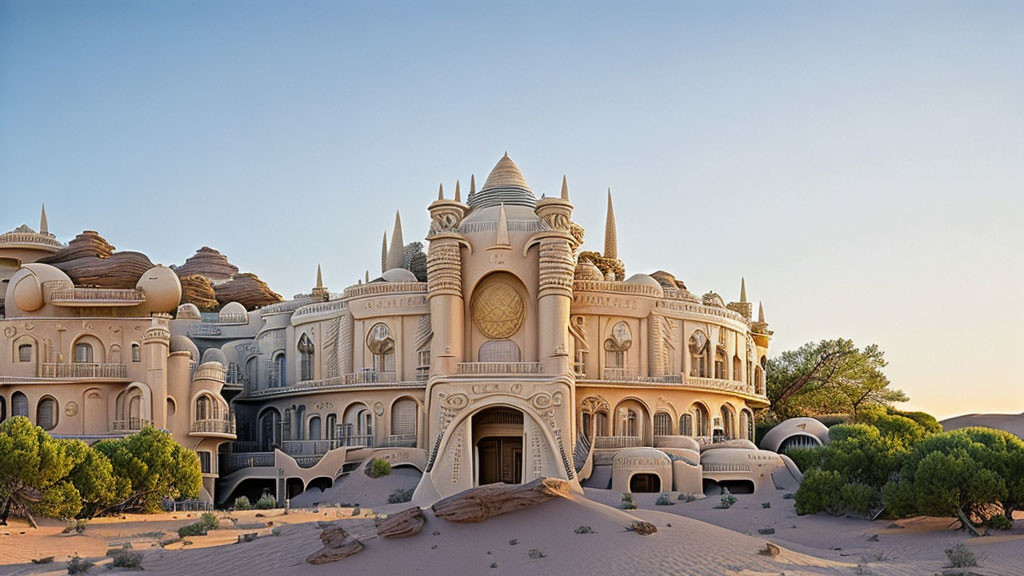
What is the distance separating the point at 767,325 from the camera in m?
69.6

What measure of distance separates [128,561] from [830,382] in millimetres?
58292

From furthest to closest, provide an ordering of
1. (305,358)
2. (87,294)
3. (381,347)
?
(305,358)
(381,347)
(87,294)

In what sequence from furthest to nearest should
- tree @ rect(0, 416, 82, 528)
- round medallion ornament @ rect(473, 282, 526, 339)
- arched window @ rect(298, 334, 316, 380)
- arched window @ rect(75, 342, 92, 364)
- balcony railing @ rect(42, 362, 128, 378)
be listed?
arched window @ rect(298, 334, 316, 380)
round medallion ornament @ rect(473, 282, 526, 339)
arched window @ rect(75, 342, 92, 364)
balcony railing @ rect(42, 362, 128, 378)
tree @ rect(0, 416, 82, 528)

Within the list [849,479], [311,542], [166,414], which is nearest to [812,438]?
[849,479]

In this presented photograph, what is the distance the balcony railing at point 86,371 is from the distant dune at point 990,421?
6116 cm

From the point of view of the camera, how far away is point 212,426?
49.7 meters

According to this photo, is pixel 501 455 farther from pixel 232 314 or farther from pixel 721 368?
pixel 232 314

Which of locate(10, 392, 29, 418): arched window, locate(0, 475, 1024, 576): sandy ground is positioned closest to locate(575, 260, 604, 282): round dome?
locate(0, 475, 1024, 576): sandy ground

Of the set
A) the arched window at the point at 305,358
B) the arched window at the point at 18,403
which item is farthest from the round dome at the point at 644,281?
the arched window at the point at 18,403

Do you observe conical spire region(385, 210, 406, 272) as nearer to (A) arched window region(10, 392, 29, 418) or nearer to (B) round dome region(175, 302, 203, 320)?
(B) round dome region(175, 302, 203, 320)

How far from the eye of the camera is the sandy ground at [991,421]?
8144 cm

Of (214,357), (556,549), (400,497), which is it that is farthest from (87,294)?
(556,549)

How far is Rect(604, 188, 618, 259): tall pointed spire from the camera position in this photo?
74375 millimetres

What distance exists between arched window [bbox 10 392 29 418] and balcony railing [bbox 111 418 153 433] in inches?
167
